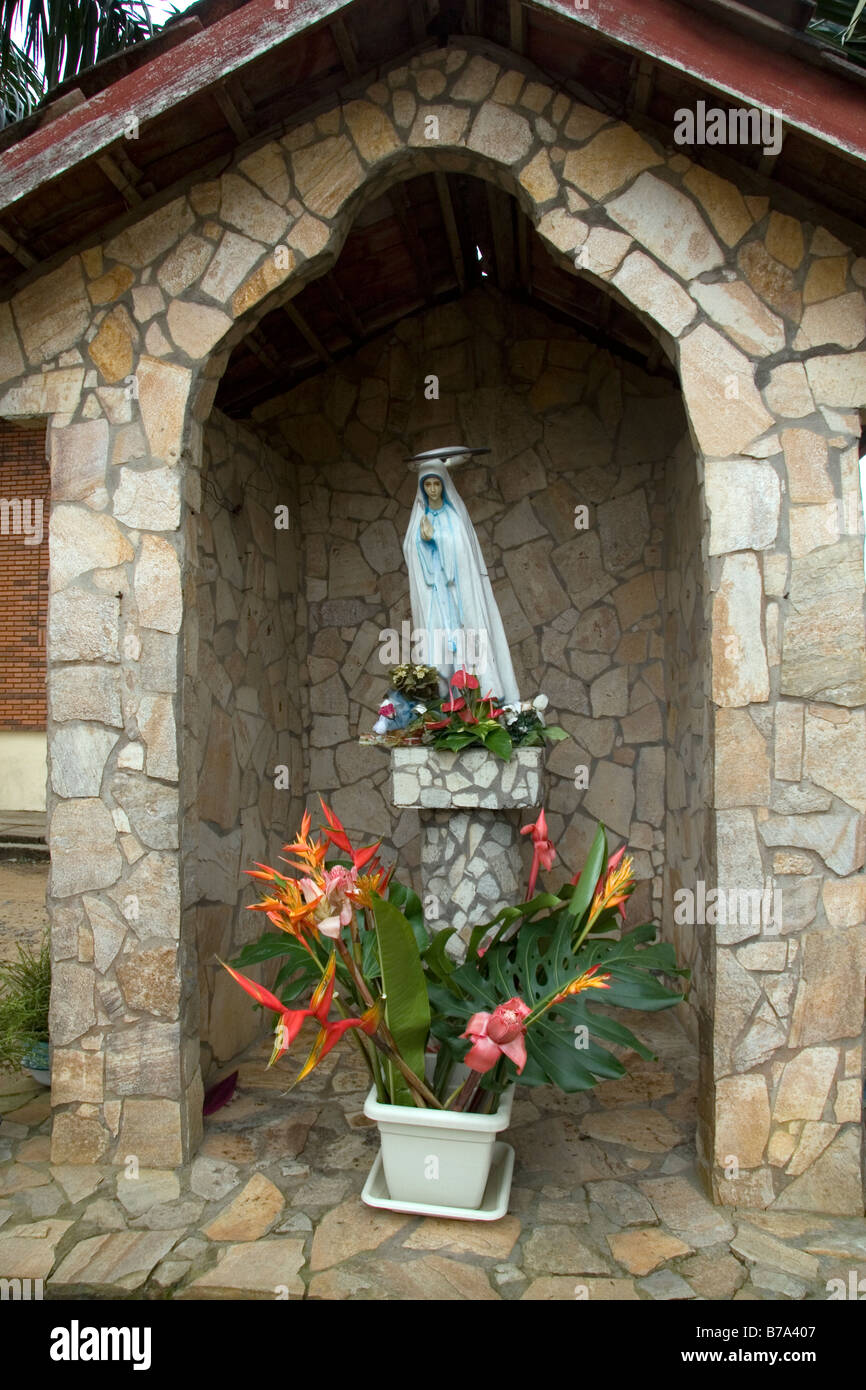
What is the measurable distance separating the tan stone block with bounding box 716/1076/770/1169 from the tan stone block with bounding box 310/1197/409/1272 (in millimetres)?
1185

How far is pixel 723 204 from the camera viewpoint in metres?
3.46

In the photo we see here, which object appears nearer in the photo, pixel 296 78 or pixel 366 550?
pixel 296 78

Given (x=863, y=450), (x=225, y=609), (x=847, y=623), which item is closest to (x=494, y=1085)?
(x=847, y=623)

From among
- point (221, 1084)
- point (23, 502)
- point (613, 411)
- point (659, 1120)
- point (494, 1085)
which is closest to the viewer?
point (494, 1085)

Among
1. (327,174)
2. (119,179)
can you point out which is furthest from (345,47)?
(119,179)

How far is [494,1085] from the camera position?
330 centimetres

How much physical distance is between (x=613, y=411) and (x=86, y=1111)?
4563 mm

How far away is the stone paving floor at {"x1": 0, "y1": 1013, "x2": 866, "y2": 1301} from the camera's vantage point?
2951mm

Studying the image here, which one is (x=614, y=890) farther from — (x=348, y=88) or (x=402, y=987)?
(x=348, y=88)

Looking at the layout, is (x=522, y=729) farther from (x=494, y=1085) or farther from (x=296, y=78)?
(x=296, y=78)

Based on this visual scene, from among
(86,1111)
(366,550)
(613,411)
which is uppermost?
(613,411)

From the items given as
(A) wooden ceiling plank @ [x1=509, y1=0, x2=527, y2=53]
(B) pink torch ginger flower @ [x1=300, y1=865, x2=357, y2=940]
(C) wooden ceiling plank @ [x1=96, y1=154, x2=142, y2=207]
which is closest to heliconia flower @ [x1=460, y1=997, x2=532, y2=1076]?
(B) pink torch ginger flower @ [x1=300, y1=865, x2=357, y2=940]

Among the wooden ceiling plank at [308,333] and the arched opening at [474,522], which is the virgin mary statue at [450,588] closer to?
the arched opening at [474,522]

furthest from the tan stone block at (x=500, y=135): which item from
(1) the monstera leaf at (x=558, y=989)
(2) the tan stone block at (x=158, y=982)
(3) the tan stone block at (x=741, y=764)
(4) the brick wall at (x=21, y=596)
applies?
(4) the brick wall at (x=21, y=596)
